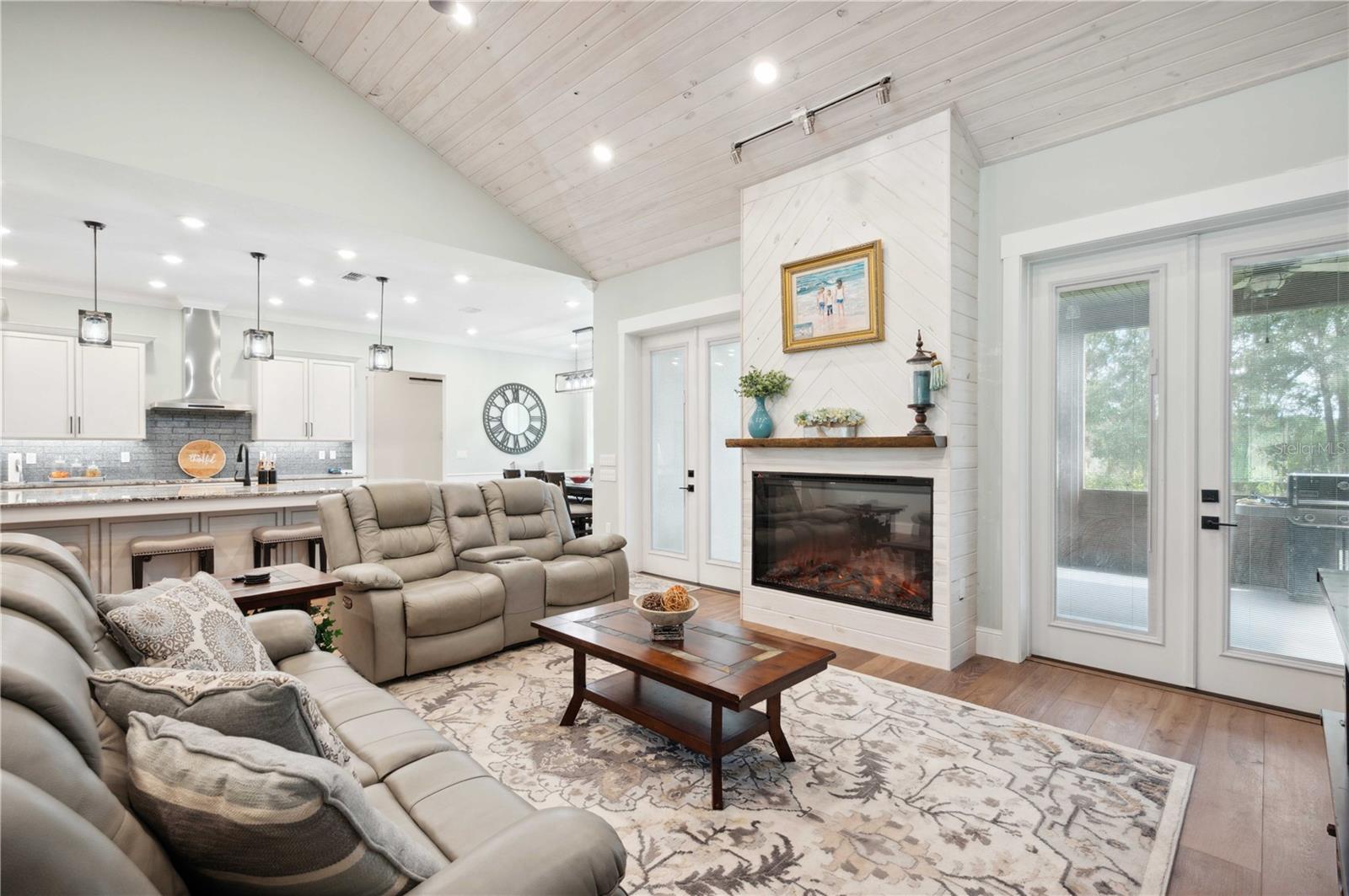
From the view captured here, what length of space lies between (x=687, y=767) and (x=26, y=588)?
2.03m

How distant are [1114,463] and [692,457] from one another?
308 centimetres

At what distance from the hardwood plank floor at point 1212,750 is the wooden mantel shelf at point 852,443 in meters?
1.24

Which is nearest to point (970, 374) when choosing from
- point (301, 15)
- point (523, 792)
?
point (523, 792)

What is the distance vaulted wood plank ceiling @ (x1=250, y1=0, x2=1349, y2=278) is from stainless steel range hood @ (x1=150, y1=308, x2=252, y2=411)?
3.99 meters

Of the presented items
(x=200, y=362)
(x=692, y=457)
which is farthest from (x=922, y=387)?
(x=200, y=362)

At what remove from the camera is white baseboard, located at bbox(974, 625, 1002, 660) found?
3.62 m

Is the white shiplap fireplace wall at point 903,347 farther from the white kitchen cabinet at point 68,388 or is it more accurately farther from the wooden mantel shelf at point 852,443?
the white kitchen cabinet at point 68,388

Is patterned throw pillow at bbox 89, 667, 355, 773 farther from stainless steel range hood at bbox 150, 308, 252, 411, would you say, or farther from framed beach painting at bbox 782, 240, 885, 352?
stainless steel range hood at bbox 150, 308, 252, 411

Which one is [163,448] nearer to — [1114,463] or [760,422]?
[760,422]

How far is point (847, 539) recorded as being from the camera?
395 cm

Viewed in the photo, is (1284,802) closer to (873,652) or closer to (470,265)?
(873,652)

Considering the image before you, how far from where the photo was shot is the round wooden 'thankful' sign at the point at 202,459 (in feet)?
22.9

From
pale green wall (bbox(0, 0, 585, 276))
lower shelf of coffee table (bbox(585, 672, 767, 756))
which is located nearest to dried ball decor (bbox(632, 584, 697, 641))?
lower shelf of coffee table (bbox(585, 672, 767, 756))

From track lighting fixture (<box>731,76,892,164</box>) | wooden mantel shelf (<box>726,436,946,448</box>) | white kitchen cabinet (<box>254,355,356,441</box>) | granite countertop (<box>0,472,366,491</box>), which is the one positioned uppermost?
track lighting fixture (<box>731,76,892,164</box>)
